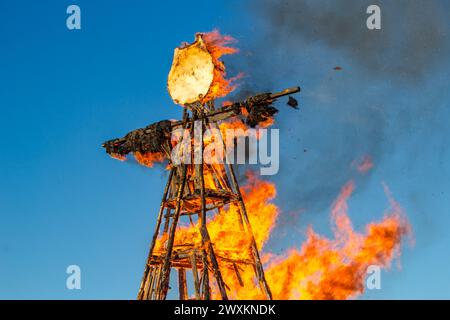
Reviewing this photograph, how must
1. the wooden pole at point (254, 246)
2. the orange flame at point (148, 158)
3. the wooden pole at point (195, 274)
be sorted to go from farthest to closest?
1. the orange flame at point (148, 158)
2. the wooden pole at point (254, 246)
3. the wooden pole at point (195, 274)

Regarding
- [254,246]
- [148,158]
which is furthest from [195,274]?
[148,158]

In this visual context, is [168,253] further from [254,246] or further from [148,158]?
[148,158]

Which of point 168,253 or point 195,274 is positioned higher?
point 168,253

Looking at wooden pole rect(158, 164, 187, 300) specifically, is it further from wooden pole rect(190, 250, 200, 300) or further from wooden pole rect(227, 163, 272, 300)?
wooden pole rect(227, 163, 272, 300)

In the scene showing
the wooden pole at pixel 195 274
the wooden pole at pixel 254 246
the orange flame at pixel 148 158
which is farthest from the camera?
the orange flame at pixel 148 158

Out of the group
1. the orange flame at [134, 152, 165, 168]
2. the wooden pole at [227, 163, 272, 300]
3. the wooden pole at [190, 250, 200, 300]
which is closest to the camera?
the wooden pole at [190, 250, 200, 300]

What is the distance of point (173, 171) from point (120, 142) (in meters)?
3.34

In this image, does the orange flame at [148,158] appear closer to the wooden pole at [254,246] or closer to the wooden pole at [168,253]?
the wooden pole at [168,253]

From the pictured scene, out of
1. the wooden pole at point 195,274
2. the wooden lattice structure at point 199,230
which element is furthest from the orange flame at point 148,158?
the wooden pole at point 195,274

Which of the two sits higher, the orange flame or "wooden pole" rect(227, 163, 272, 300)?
the orange flame

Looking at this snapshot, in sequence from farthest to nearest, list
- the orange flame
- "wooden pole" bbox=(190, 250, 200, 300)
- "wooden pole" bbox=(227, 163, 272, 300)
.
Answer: the orange flame → "wooden pole" bbox=(227, 163, 272, 300) → "wooden pole" bbox=(190, 250, 200, 300)

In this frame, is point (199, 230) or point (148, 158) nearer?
point (199, 230)

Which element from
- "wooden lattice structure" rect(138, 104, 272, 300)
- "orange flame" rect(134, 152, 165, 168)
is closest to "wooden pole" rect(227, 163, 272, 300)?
"wooden lattice structure" rect(138, 104, 272, 300)
